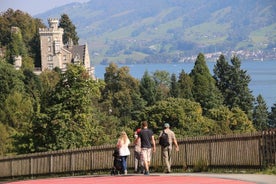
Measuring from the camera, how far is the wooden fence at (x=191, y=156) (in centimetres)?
2862

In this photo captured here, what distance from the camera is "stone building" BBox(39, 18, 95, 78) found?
190 metres

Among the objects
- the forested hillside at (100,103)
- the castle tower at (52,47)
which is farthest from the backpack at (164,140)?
the castle tower at (52,47)

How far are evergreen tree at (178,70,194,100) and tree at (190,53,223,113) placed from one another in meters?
0.79

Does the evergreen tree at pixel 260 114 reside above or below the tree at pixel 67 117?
above

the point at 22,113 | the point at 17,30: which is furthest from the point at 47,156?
the point at 17,30

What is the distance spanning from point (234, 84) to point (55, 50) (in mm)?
47918

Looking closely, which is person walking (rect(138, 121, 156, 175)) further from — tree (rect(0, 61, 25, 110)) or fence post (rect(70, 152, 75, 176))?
tree (rect(0, 61, 25, 110))

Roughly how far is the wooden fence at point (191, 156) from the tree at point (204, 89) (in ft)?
314

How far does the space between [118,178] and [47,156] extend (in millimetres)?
12005

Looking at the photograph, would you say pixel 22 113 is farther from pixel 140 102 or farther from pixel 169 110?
pixel 140 102

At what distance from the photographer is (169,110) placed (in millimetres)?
93812

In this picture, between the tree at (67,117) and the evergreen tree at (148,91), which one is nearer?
the tree at (67,117)

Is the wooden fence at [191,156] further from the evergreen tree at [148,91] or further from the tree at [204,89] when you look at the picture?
the evergreen tree at [148,91]

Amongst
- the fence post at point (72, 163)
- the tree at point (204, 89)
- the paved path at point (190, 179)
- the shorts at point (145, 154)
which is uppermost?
the tree at point (204, 89)
